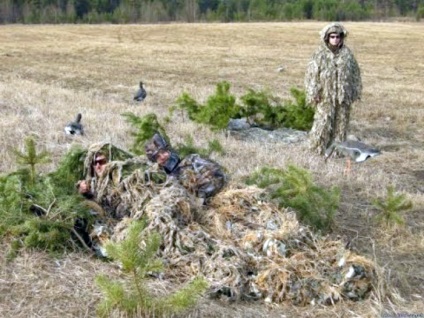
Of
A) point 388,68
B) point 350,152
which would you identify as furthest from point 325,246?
point 388,68

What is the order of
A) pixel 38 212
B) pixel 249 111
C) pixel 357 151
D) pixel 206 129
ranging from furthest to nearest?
1. pixel 249 111
2. pixel 206 129
3. pixel 357 151
4. pixel 38 212

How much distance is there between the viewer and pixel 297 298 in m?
4.16

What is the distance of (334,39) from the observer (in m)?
8.65

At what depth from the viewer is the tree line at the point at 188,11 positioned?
69750 mm

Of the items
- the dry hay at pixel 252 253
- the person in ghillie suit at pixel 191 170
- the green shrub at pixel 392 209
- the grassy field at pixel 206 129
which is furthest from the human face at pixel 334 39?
the dry hay at pixel 252 253

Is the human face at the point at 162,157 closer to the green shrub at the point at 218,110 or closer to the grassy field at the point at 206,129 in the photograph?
the grassy field at the point at 206,129

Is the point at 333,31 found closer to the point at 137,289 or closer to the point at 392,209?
the point at 392,209

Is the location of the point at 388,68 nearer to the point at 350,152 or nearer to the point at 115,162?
the point at 350,152

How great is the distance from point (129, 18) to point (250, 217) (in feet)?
227

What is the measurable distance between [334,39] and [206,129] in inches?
113

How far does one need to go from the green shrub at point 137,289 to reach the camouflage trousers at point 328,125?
585 centimetres

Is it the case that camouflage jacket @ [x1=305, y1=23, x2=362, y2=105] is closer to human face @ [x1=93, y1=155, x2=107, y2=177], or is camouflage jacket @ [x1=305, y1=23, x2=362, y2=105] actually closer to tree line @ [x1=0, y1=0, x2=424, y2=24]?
human face @ [x1=93, y1=155, x2=107, y2=177]

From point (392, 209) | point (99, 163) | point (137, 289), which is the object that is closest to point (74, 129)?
point (99, 163)

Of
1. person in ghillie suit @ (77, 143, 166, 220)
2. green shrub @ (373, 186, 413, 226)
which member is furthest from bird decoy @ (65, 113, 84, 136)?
green shrub @ (373, 186, 413, 226)
